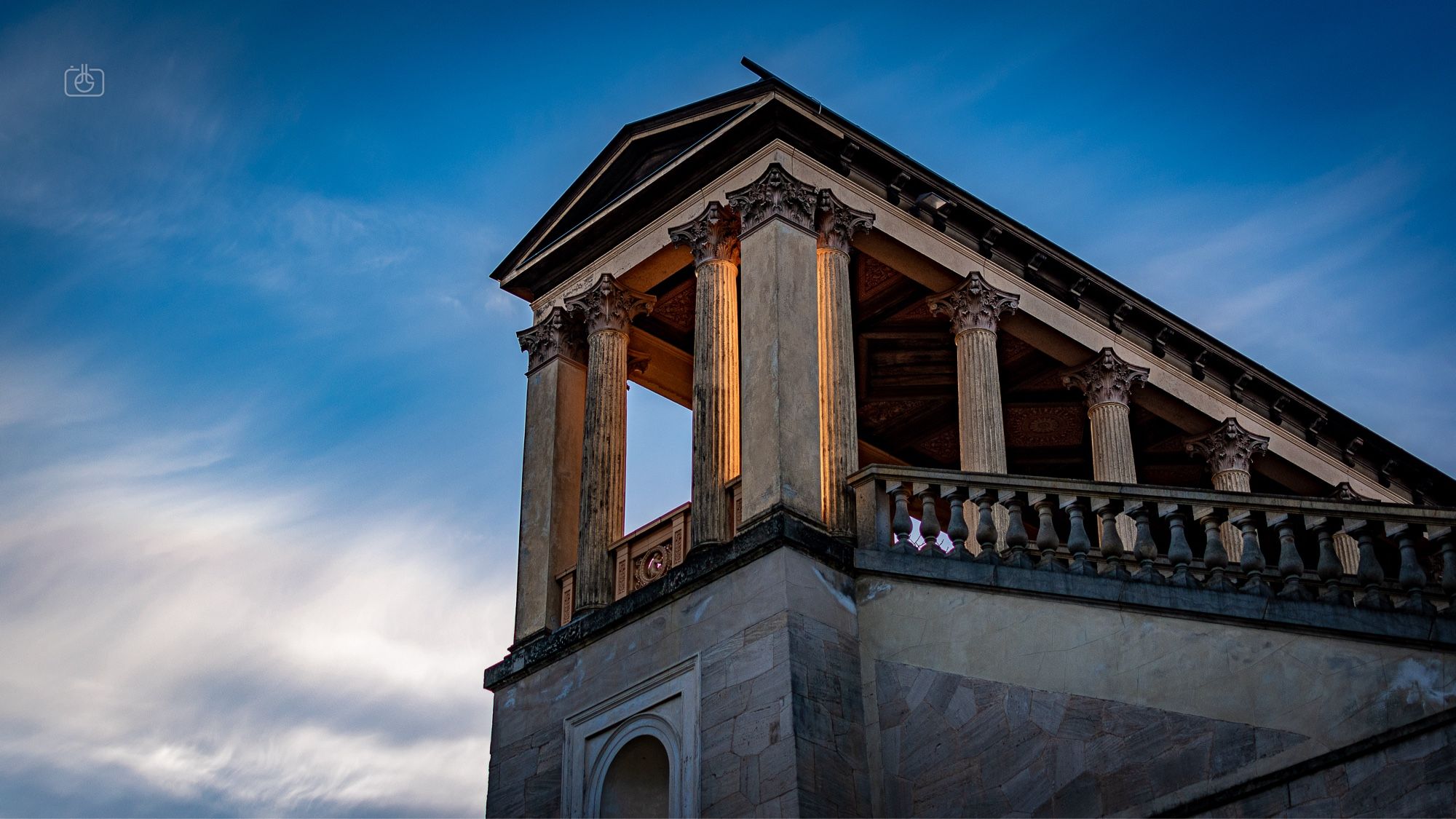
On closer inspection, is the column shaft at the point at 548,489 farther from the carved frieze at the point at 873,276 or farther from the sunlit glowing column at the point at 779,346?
the carved frieze at the point at 873,276

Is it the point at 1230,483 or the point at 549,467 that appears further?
the point at 1230,483

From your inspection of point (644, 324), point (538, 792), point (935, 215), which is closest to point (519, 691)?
point (538, 792)

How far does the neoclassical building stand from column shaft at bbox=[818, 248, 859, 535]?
40 millimetres

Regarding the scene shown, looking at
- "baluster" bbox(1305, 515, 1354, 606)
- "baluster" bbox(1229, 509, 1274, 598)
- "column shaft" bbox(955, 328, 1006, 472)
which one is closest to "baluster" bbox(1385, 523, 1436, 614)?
"baluster" bbox(1305, 515, 1354, 606)

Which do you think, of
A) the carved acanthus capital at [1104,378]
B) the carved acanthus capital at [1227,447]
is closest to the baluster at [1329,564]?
the carved acanthus capital at [1104,378]

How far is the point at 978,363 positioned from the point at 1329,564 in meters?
9.55

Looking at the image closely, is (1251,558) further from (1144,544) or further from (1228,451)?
(1228,451)

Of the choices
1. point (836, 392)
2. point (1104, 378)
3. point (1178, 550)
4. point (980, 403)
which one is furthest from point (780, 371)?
point (1104, 378)

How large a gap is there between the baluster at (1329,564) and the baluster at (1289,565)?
0.59 feet

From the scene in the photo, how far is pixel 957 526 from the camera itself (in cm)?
2009

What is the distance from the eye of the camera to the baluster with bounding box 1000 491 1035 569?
19188mm

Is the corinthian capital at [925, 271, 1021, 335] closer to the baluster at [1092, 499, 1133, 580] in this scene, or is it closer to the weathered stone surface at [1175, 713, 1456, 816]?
the baluster at [1092, 499, 1133, 580]

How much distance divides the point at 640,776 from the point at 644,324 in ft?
29.2

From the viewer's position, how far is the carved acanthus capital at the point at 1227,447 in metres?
30.0
